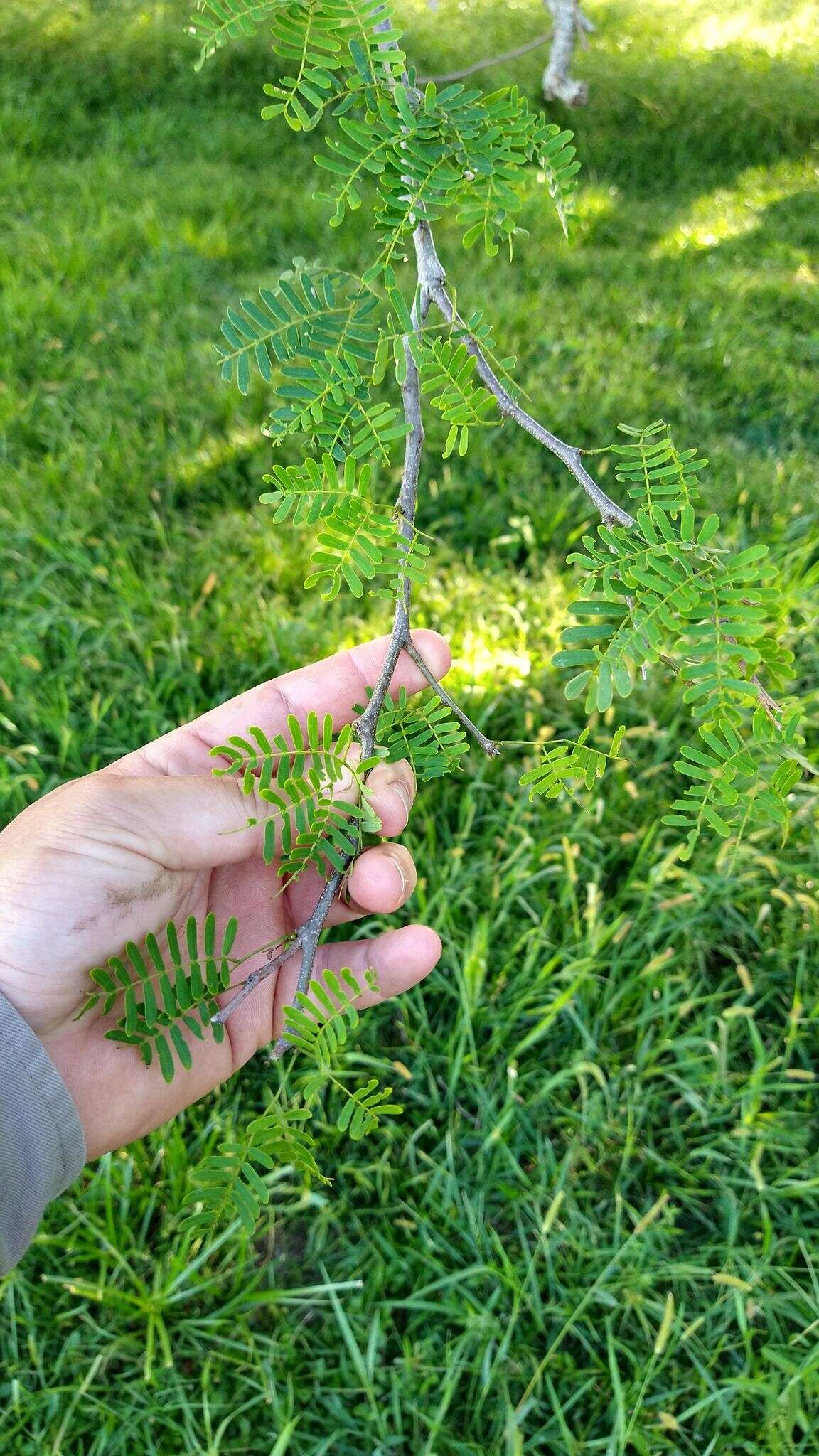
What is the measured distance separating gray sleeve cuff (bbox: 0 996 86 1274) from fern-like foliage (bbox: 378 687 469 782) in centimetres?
69

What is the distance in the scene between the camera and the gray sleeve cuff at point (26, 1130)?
1.35m

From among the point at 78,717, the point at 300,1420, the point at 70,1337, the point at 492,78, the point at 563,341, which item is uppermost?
the point at 492,78

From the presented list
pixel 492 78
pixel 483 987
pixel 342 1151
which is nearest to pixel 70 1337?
pixel 342 1151

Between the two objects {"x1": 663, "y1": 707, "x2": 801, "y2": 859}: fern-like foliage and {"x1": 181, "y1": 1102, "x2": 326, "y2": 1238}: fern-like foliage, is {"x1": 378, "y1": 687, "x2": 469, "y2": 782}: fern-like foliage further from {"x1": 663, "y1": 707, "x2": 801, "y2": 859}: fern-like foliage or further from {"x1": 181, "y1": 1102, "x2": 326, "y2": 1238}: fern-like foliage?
{"x1": 181, "y1": 1102, "x2": 326, "y2": 1238}: fern-like foliage

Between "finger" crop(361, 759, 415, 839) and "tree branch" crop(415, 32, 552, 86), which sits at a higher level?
"tree branch" crop(415, 32, 552, 86)

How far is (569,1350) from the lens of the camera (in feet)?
6.21

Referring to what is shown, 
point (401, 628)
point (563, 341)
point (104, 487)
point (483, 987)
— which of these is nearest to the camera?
point (401, 628)

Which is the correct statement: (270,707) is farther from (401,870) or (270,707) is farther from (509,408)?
(509,408)

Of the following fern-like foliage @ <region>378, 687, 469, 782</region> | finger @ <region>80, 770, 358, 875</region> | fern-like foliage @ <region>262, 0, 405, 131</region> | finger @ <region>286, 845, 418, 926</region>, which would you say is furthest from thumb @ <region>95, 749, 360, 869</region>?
fern-like foliage @ <region>262, 0, 405, 131</region>

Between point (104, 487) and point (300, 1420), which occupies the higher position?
point (104, 487)

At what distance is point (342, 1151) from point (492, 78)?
5.52 meters

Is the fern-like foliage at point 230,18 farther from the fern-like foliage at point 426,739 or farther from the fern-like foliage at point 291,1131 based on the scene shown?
the fern-like foliage at point 291,1131

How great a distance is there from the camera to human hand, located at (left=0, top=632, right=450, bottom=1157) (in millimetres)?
1420

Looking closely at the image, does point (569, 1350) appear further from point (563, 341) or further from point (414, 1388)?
point (563, 341)
